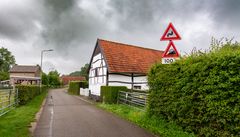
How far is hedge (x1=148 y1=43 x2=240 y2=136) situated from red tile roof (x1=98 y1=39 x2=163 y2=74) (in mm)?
12822

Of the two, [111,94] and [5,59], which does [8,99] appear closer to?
[111,94]

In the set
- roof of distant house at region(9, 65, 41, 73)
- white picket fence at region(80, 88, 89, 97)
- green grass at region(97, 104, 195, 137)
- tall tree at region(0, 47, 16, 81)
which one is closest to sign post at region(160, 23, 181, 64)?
green grass at region(97, 104, 195, 137)

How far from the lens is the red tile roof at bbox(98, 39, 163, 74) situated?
21.8m

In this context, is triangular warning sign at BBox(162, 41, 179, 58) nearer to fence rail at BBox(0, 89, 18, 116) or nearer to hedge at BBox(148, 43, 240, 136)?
hedge at BBox(148, 43, 240, 136)

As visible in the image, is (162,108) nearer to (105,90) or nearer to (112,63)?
(105,90)

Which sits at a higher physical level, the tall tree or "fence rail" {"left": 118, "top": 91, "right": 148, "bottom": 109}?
the tall tree

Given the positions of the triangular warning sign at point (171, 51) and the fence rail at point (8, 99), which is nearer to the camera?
the triangular warning sign at point (171, 51)

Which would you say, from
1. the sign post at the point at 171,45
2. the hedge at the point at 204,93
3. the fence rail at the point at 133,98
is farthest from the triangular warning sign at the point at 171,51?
the fence rail at the point at 133,98

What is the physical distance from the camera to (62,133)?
791cm

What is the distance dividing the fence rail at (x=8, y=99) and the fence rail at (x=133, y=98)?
25.2ft

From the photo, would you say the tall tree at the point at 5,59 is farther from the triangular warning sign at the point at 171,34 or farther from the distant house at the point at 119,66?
the triangular warning sign at the point at 171,34

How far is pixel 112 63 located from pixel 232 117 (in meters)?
16.5

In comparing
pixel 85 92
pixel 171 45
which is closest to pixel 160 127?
pixel 171 45

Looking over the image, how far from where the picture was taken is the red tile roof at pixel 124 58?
2184 cm
